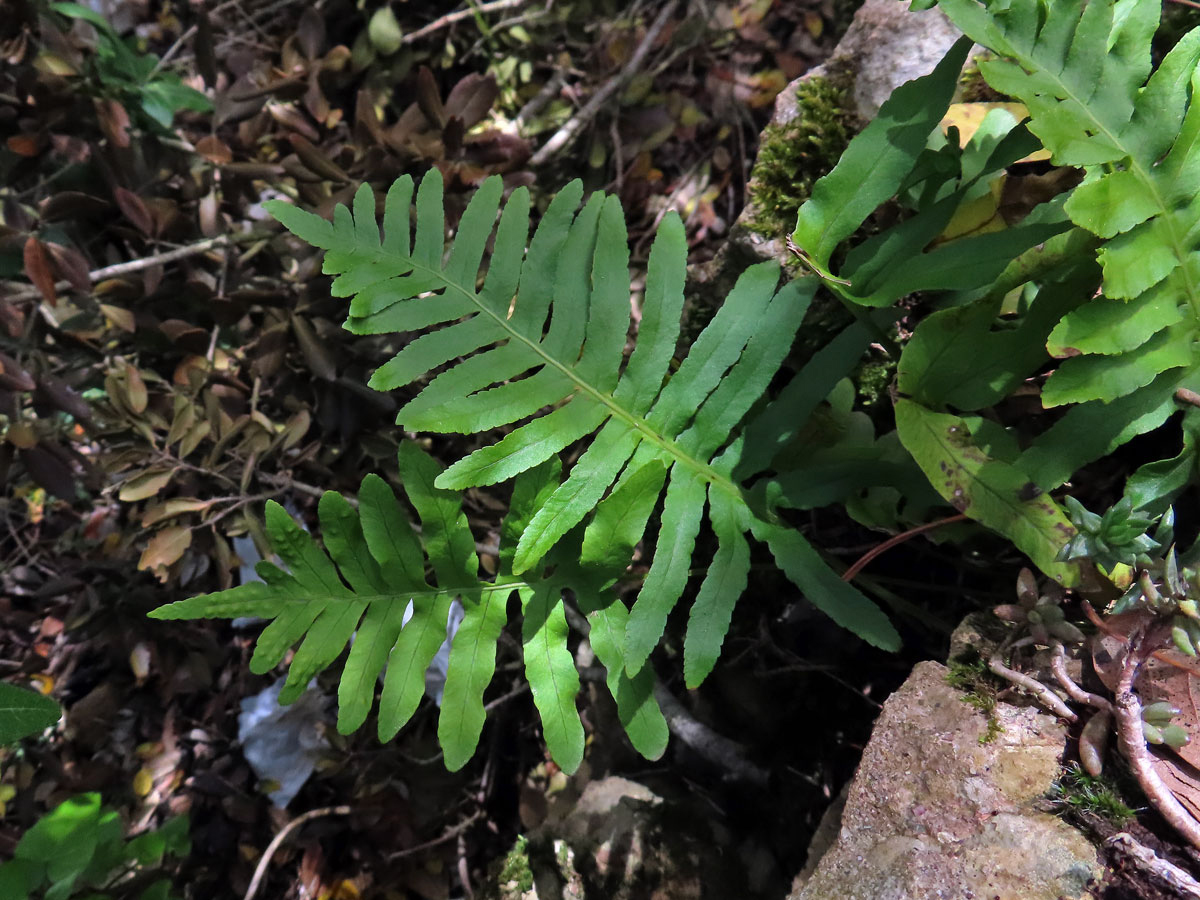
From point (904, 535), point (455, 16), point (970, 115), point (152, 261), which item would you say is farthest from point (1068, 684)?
point (455, 16)

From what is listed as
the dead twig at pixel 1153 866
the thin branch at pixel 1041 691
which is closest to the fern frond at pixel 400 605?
the thin branch at pixel 1041 691

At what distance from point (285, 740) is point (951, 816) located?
2249mm

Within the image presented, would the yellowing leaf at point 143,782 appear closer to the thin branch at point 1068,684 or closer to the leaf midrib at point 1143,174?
the thin branch at point 1068,684

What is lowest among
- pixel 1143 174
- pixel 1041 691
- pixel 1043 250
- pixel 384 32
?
pixel 1041 691

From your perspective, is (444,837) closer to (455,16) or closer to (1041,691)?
(1041,691)

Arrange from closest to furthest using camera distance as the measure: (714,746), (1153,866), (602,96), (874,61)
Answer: (1153,866), (874,61), (714,746), (602,96)

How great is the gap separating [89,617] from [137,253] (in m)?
1.24

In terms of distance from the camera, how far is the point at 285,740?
8.44ft

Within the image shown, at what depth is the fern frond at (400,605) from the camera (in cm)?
154

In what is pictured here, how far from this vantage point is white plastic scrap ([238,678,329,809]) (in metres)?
2.56

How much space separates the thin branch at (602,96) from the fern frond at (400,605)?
1633mm

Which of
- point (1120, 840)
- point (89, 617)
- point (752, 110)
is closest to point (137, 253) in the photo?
point (89, 617)

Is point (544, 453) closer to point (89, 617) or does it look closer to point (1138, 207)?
point (1138, 207)

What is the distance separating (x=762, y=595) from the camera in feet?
6.72
